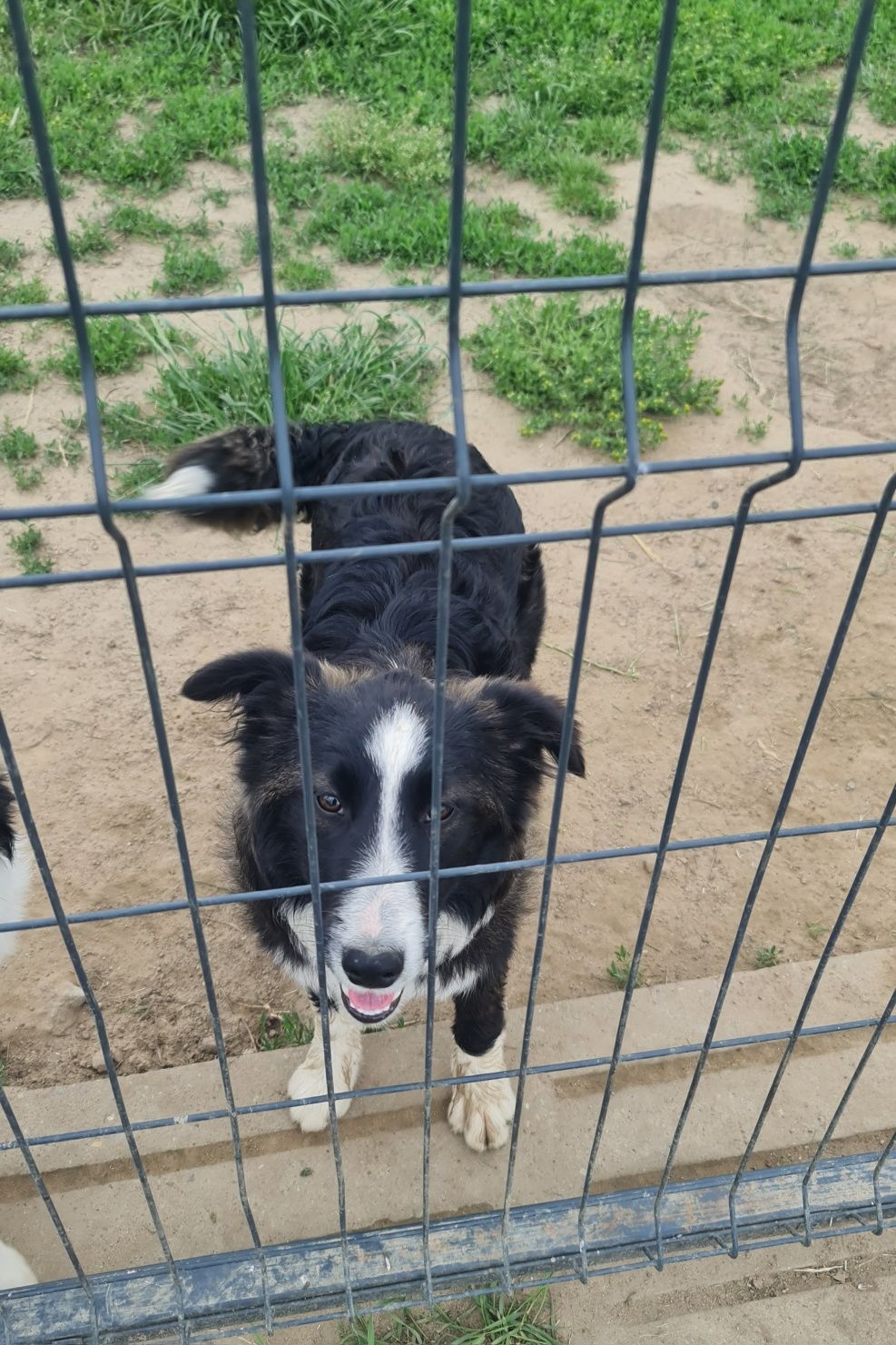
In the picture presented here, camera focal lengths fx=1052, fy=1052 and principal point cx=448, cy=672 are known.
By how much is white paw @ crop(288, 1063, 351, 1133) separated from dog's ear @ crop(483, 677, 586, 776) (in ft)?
3.21

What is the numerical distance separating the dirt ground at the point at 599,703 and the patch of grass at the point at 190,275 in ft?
0.49

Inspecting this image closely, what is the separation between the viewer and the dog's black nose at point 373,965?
200 cm

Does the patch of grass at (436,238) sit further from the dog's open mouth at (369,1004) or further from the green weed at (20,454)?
the dog's open mouth at (369,1004)

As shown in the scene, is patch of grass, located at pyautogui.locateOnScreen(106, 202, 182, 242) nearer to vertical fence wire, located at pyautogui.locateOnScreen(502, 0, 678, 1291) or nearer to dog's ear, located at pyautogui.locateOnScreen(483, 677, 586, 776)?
dog's ear, located at pyautogui.locateOnScreen(483, 677, 586, 776)

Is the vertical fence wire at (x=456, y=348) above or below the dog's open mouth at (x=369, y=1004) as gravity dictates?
above

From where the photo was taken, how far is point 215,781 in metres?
3.55

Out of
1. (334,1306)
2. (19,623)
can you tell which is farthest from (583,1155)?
(19,623)

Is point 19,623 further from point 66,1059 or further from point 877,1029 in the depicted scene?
point 877,1029

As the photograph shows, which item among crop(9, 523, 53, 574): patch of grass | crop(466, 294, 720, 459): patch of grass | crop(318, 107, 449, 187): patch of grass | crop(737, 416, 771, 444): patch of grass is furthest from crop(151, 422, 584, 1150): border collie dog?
crop(318, 107, 449, 187): patch of grass

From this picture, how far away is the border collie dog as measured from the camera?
7.04 ft

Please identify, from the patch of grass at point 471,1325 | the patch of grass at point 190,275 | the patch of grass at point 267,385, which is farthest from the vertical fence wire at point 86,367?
the patch of grass at point 190,275

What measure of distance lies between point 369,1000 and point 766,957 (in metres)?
1.39

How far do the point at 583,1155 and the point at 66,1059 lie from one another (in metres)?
1.40

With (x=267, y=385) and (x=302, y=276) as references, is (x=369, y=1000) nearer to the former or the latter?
(x=267, y=385)
